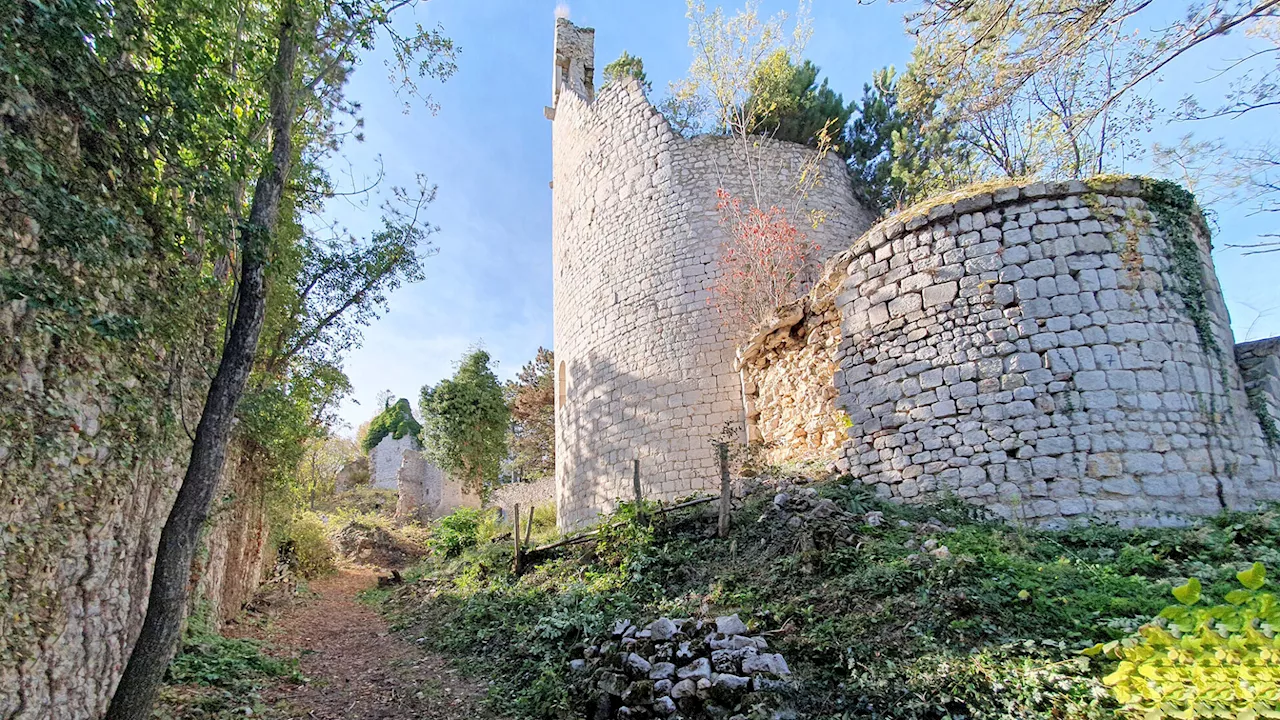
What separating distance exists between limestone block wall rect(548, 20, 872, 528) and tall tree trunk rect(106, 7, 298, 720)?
671cm

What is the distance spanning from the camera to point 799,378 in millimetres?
8125

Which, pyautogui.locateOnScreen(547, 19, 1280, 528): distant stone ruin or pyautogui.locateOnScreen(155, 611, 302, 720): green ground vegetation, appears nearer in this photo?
pyautogui.locateOnScreen(155, 611, 302, 720): green ground vegetation

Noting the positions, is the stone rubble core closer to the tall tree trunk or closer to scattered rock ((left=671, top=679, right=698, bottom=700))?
scattered rock ((left=671, top=679, right=698, bottom=700))

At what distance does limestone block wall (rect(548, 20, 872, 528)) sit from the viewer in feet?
33.0

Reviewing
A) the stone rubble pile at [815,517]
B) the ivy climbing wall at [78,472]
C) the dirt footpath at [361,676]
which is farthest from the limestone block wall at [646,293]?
the ivy climbing wall at [78,472]

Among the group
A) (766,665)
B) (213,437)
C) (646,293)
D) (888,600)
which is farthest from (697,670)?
(646,293)

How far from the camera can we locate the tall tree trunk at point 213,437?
3.54m

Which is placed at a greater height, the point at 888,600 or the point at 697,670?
the point at 888,600

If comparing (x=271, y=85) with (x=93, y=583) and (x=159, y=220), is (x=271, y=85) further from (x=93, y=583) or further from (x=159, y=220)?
(x=93, y=583)

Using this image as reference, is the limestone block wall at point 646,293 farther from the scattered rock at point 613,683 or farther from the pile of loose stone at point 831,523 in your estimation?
the scattered rock at point 613,683

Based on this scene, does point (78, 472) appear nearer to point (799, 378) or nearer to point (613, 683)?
point (613, 683)

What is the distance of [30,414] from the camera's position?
2893 mm

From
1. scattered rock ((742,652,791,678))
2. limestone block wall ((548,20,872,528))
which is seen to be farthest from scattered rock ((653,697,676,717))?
limestone block wall ((548,20,872,528))

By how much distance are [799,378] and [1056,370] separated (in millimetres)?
2899
